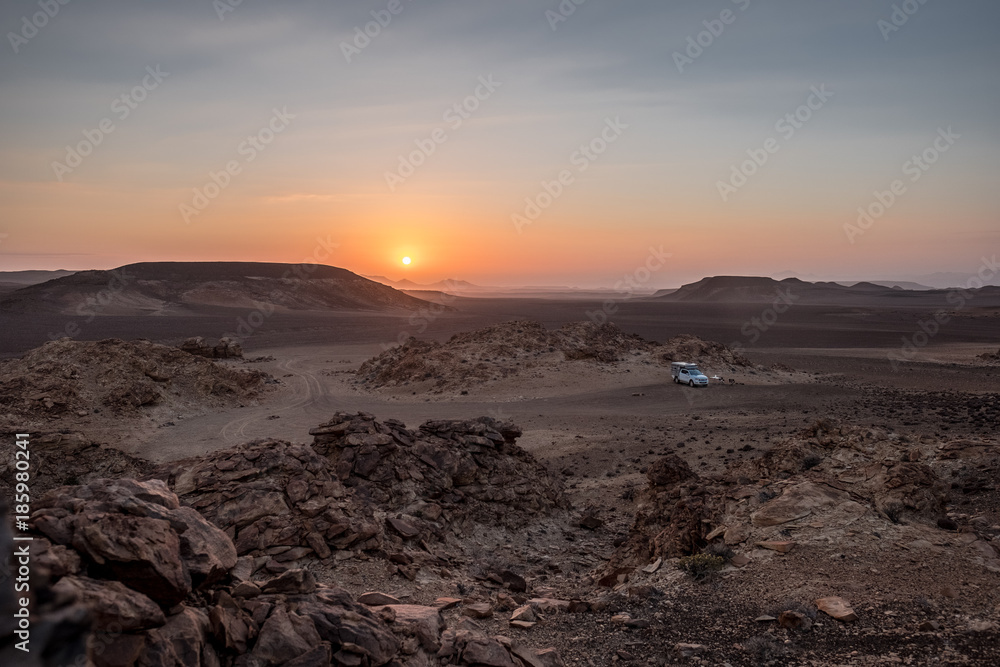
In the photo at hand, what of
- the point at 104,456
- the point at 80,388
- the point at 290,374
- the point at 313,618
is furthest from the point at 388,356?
the point at 313,618

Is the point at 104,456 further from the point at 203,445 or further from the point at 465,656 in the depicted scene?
the point at 465,656

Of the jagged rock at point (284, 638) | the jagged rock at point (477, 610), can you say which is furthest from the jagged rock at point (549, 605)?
the jagged rock at point (284, 638)

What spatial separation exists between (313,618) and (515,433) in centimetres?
1171

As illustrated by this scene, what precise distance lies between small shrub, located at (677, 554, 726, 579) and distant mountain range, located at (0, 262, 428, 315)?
10616cm

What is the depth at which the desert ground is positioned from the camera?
7.46 metres

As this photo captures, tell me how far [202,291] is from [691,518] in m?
122

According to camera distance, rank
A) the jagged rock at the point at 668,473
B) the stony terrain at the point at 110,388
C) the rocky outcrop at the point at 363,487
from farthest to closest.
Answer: the stony terrain at the point at 110,388
the jagged rock at the point at 668,473
the rocky outcrop at the point at 363,487

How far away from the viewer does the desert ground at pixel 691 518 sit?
746cm

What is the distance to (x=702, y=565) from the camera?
9328mm

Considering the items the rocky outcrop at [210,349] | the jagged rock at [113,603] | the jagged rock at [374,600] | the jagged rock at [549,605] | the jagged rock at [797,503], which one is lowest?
the jagged rock at [549,605]

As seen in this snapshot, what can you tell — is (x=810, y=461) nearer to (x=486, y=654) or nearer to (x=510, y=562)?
(x=510, y=562)

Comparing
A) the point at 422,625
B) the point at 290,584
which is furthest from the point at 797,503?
the point at 290,584

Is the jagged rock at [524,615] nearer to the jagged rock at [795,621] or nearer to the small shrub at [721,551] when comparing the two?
the jagged rock at [795,621]

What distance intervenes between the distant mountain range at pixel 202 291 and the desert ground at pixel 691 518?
278 feet
